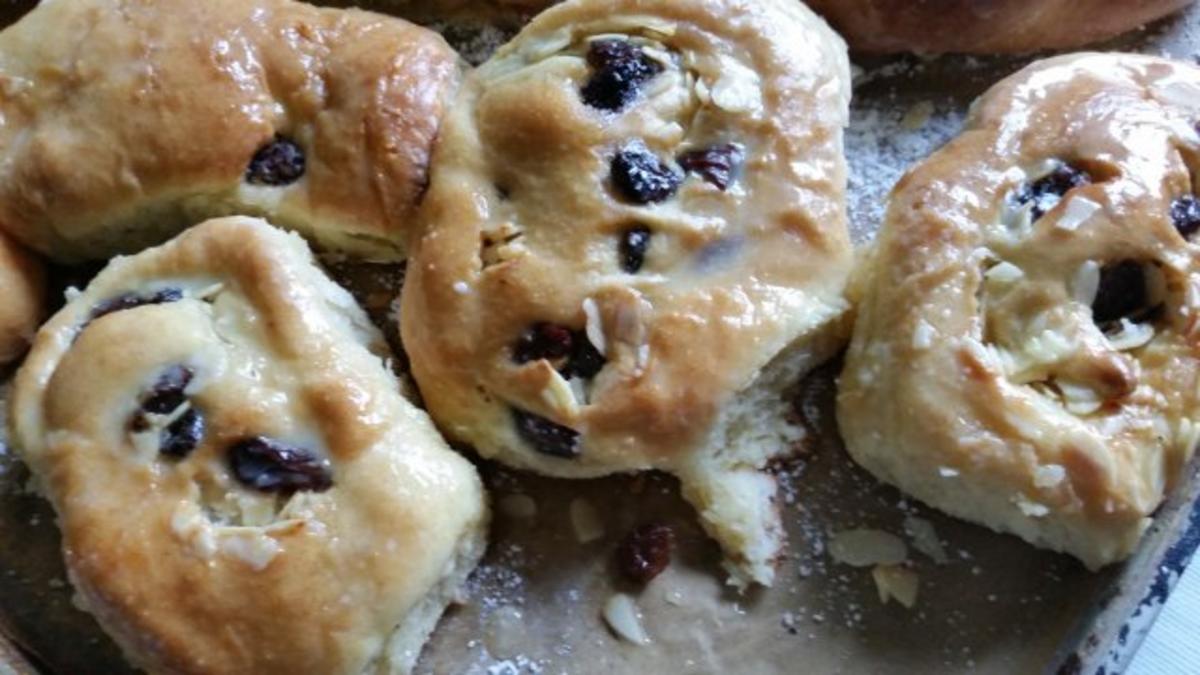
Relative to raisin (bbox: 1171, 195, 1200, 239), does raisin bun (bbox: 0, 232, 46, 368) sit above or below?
below

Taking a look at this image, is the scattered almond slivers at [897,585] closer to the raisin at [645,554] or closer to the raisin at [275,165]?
the raisin at [645,554]

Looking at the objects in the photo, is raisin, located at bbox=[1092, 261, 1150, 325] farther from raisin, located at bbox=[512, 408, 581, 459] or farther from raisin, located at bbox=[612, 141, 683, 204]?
raisin, located at bbox=[512, 408, 581, 459]

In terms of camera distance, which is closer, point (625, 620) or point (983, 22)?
point (625, 620)

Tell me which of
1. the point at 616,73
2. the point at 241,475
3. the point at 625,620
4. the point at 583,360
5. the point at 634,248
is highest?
the point at 616,73

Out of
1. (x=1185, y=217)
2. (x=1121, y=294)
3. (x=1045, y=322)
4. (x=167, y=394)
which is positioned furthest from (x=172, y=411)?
(x=1185, y=217)

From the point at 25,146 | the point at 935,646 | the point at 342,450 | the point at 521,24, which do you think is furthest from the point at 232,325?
the point at 935,646

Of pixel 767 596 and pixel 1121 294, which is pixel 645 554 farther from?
pixel 1121 294

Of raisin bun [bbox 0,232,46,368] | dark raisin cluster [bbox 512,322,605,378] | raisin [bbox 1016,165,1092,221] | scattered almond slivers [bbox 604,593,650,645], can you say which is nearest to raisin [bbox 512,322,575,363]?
dark raisin cluster [bbox 512,322,605,378]
